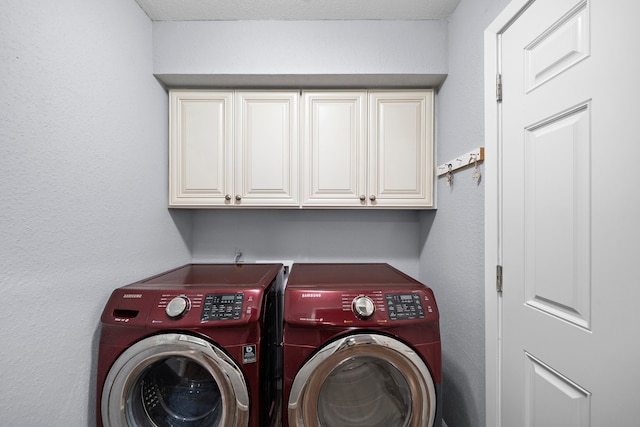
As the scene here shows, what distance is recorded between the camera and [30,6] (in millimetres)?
842

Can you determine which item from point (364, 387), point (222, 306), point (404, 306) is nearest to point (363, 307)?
point (404, 306)

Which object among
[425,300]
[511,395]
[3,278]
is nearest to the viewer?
[3,278]

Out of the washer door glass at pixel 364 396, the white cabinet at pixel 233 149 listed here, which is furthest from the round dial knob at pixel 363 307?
the white cabinet at pixel 233 149

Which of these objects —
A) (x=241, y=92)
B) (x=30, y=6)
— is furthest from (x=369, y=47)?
(x=30, y=6)

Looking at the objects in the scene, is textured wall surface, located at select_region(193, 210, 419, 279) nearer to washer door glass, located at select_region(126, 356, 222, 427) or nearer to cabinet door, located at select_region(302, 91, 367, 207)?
cabinet door, located at select_region(302, 91, 367, 207)

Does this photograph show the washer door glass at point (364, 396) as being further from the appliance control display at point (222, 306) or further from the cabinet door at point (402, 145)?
the cabinet door at point (402, 145)

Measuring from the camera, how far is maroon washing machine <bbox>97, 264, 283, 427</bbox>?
39.3 inches

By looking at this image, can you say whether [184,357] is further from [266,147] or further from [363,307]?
[266,147]

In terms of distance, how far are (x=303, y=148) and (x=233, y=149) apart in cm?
45

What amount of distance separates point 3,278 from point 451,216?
6.07 feet

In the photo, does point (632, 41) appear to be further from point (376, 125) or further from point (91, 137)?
point (91, 137)

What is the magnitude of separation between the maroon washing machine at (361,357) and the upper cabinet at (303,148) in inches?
26.5

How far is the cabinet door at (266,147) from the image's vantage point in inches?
62.0

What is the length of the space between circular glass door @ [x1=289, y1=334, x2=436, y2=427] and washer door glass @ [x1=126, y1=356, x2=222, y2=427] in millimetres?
377
